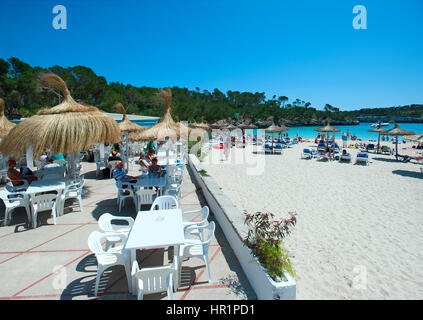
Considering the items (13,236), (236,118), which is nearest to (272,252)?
(13,236)

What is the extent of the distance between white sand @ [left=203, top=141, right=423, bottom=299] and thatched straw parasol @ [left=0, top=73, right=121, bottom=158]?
4.30 metres

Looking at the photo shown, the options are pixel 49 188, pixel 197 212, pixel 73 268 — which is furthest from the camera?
pixel 49 188

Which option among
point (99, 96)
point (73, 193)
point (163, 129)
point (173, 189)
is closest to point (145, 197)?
point (173, 189)

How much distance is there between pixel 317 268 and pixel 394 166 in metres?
12.1

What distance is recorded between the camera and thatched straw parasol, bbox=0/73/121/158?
490cm

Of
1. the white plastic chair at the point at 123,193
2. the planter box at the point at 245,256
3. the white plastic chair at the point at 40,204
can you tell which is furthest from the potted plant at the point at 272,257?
the white plastic chair at the point at 40,204

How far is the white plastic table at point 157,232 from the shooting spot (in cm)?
238

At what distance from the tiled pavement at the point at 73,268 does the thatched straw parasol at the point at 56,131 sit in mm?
1584

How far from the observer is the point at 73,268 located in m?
3.05

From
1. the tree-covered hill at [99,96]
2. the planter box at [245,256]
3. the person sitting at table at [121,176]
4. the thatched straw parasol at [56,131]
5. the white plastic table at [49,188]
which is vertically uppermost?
the tree-covered hill at [99,96]

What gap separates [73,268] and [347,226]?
5295mm

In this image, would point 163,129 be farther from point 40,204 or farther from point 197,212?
point 197,212

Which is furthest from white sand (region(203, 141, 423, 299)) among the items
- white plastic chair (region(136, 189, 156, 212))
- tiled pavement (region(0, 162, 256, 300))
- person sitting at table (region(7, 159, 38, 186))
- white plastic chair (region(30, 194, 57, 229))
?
person sitting at table (region(7, 159, 38, 186))

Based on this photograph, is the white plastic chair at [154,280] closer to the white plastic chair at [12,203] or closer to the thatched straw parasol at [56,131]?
the white plastic chair at [12,203]
